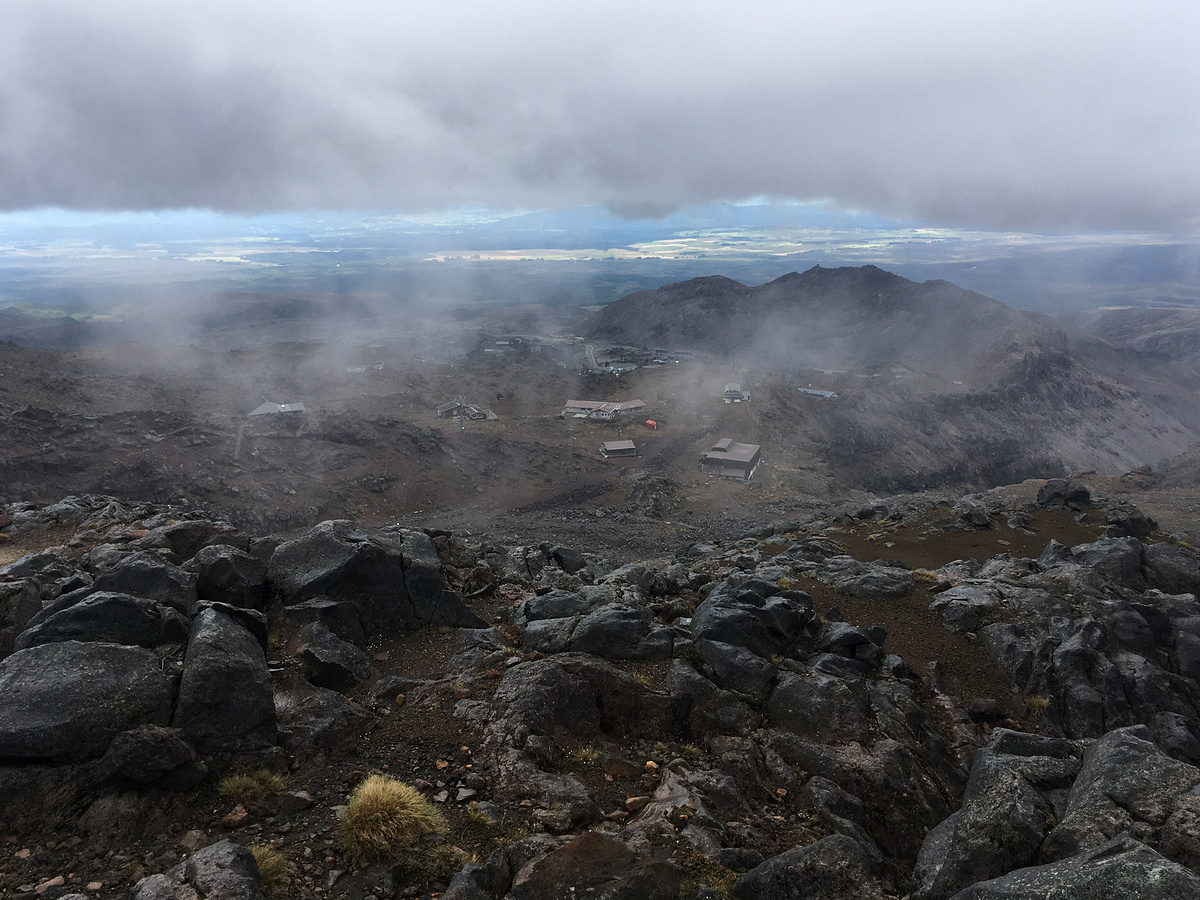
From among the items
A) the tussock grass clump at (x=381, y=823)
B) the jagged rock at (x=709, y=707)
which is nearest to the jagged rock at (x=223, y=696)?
the tussock grass clump at (x=381, y=823)

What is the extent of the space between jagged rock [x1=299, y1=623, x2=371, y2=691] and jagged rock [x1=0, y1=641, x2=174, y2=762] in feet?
9.27

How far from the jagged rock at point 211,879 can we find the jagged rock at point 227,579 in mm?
7080

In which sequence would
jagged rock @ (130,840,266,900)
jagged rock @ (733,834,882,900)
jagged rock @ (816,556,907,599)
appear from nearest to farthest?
jagged rock @ (130,840,266,900), jagged rock @ (733,834,882,900), jagged rock @ (816,556,907,599)

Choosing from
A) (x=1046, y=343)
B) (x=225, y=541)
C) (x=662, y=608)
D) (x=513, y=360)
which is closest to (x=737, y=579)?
(x=662, y=608)

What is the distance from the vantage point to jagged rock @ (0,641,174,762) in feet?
27.1

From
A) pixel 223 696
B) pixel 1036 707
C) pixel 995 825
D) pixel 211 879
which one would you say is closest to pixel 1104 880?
pixel 995 825

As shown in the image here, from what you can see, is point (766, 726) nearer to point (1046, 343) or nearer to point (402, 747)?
point (402, 747)

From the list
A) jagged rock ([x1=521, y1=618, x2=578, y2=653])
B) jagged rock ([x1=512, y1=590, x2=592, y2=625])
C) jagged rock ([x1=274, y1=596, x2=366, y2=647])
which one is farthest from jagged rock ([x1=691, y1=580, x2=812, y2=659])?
jagged rock ([x1=274, y1=596, x2=366, y2=647])

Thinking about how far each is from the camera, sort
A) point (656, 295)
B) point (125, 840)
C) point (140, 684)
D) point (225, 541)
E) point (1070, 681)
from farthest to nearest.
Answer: point (656, 295) < point (225, 541) < point (1070, 681) < point (140, 684) < point (125, 840)

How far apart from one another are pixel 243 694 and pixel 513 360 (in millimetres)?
94473

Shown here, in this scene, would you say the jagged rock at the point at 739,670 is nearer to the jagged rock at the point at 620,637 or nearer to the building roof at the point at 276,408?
the jagged rock at the point at 620,637

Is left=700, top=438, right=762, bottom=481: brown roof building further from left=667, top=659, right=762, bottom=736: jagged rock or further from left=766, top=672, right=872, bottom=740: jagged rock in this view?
left=667, top=659, right=762, bottom=736: jagged rock

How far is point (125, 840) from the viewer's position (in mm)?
7977

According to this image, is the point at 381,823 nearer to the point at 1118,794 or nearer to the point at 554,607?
the point at 554,607
